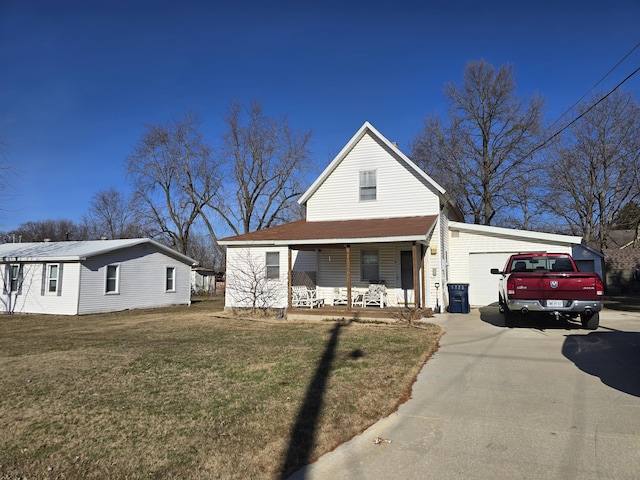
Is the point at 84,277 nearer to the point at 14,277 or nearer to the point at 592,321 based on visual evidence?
the point at 14,277

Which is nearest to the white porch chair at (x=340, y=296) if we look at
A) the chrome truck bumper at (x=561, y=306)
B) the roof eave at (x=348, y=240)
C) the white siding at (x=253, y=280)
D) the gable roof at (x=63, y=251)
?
the white siding at (x=253, y=280)

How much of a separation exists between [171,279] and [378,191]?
13.8 m

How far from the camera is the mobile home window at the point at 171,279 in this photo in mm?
23906

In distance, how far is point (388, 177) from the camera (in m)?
16.7

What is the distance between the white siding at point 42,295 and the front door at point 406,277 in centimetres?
1429

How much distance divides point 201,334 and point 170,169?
30015mm

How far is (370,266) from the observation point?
16.3 m

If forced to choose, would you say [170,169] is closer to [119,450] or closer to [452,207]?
[452,207]

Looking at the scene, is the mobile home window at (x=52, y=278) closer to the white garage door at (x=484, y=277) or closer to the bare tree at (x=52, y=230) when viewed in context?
the white garage door at (x=484, y=277)

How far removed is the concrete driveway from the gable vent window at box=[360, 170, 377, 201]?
954 cm

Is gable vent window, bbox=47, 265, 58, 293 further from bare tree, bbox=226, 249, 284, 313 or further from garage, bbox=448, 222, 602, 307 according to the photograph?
garage, bbox=448, 222, 602, 307

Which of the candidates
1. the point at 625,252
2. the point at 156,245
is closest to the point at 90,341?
the point at 156,245

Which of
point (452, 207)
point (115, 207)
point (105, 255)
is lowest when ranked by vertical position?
point (105, 255)

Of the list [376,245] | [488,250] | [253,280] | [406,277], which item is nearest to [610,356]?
[406,277]
